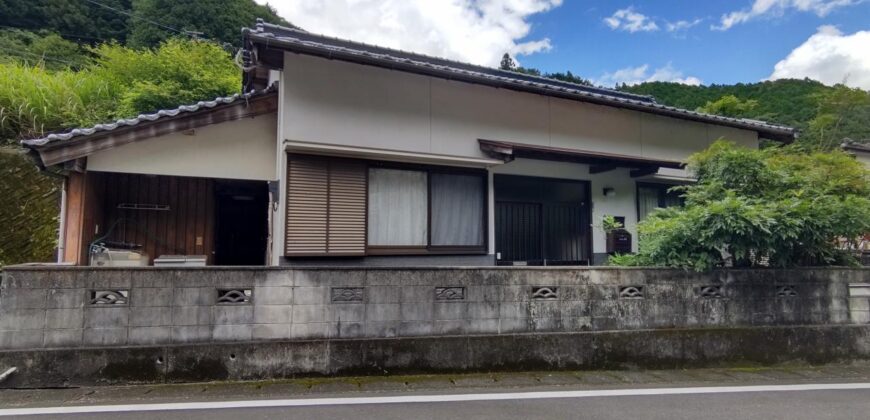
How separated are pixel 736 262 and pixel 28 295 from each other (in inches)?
344

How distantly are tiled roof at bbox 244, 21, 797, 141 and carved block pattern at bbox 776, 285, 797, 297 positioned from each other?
4.20 metres

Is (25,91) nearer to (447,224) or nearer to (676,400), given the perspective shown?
(447,224)

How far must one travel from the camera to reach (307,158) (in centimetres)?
677

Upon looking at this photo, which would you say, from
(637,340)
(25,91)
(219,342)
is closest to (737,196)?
(637,340)

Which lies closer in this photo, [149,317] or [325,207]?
[149,317]

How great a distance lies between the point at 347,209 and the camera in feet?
22.9

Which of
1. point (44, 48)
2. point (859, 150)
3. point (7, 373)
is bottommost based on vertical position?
point (7, 373)

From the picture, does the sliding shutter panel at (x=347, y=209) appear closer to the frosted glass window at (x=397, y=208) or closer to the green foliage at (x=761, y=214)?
the frosted glass window at (x=397, y=208)

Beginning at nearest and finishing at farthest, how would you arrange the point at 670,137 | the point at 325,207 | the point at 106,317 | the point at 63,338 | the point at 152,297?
1. the point at 63,338
2. the point at 106,317
3. the point at 152,297
4. the point at 325,207
5. the point at 670,137

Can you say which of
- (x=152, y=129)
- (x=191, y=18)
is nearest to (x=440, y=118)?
(x=152, y=129)

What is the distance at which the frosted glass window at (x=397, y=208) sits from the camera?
289 inches

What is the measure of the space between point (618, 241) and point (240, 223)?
8.28m

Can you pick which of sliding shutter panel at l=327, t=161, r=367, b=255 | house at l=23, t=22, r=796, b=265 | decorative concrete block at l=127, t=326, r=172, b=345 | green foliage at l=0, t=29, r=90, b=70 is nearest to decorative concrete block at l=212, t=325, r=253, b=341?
decorative concrete block at l=127, t=326, r=172, b=345

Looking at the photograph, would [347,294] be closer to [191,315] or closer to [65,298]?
[191,315]
